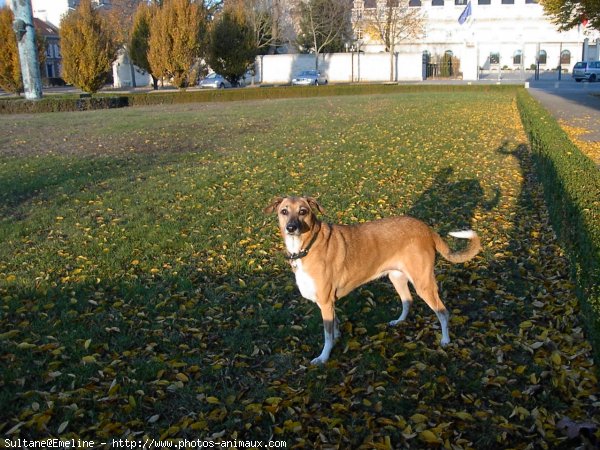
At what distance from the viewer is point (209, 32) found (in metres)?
41.1

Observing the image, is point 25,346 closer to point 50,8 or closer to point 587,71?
point 587,71

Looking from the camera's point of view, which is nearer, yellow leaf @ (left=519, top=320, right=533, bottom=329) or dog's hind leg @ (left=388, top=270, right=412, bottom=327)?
yellow leaf @ (left=519, top=320, right=533, bottom=329)

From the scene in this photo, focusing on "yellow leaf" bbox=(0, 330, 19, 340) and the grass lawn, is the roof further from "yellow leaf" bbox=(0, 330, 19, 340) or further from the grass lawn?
"yellow leaf" bbox=(0, 330, 19, 340)

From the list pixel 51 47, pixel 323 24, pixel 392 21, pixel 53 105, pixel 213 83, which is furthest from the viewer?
pixel 51 47

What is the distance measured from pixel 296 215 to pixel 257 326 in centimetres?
132

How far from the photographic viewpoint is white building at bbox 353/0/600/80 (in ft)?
242

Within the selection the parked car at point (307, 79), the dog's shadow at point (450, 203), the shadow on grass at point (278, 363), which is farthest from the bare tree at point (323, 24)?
the shadow on grass at point (278, 363)

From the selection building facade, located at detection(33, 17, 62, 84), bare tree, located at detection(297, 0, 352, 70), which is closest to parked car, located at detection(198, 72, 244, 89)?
bare tree, located at detection(297, 0, 352, 70)

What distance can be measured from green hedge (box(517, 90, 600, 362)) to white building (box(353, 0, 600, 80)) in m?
67.4

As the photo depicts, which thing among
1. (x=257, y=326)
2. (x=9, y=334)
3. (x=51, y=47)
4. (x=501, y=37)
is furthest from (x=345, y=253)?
(x=51, y=47)

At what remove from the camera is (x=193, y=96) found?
36344 mm

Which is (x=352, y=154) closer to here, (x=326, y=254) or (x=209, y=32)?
(x=326, y=254)

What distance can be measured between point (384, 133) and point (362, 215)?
9.86 m

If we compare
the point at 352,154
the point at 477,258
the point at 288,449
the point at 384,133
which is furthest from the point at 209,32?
the point at 288,449
